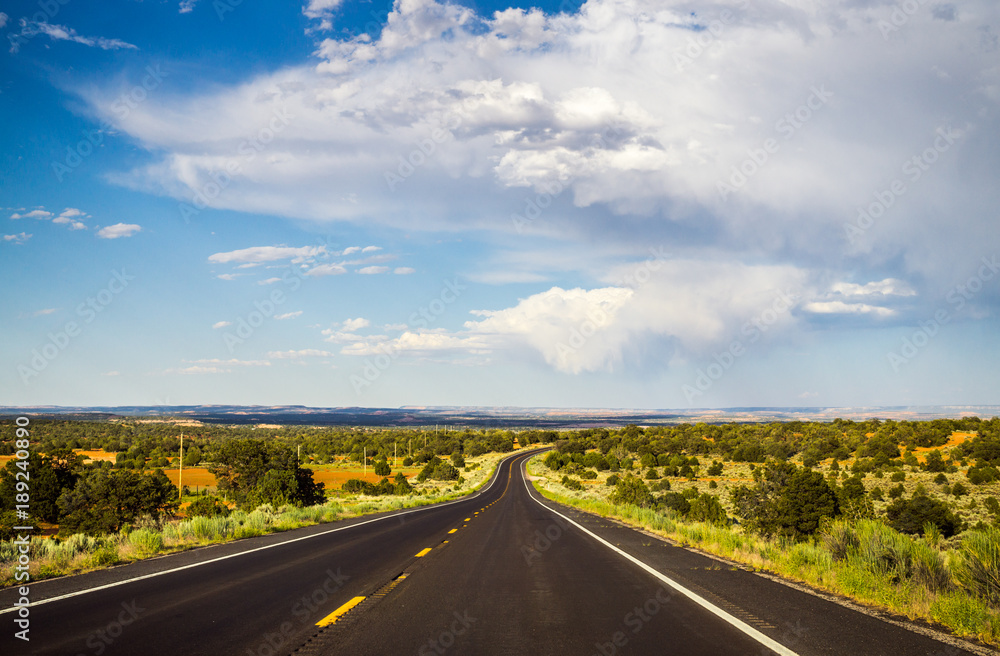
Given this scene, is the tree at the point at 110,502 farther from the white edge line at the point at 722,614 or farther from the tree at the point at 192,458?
the tree at the point at 192,458

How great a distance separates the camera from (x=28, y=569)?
10.3m

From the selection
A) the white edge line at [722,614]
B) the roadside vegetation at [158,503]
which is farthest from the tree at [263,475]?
the white edge line at [722,614]

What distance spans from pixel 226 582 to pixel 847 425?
113 m

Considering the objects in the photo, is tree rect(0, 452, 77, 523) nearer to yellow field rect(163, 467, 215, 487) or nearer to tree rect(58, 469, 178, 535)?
tree rect(58, 469, 178, 535)

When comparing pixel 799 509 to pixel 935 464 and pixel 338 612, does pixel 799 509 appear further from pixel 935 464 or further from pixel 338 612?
pixel 935 464

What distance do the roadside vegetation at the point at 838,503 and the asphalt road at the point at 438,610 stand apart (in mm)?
1118

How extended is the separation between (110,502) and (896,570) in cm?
3883

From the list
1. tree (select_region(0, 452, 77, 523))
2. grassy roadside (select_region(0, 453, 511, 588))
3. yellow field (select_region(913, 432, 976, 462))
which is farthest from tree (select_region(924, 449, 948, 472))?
tree (select_region(0, 452, 77, 523))

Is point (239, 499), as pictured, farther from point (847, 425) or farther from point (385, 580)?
point (847, 425)

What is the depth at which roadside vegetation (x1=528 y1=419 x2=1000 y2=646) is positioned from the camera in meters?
8.20

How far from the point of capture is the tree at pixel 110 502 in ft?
111

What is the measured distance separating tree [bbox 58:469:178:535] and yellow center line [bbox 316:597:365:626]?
3091cm

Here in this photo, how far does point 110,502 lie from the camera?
35.2 m

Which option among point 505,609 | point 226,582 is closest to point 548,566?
point 505,609
